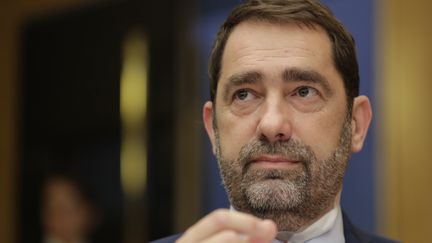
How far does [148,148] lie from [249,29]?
2.40 meters

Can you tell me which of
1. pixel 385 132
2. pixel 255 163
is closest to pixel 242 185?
pixel 255 163

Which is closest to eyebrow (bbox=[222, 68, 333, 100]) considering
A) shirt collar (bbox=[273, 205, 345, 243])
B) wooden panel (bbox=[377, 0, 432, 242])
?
shirt collar (bbox=[273, 205, 345, 243])

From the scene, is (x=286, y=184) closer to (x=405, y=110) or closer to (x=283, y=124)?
(x=283, y=124)

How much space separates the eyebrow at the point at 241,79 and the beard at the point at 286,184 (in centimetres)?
10

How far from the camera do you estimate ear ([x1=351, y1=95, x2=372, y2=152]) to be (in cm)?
136

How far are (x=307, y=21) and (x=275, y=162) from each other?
0.25m

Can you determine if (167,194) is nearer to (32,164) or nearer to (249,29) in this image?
(32,164)

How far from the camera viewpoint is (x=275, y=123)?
120 centimetres

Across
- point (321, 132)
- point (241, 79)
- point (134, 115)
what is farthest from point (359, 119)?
point (134, 115)

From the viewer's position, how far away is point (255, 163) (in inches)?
49.1

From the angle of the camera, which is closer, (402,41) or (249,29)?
(249,29)

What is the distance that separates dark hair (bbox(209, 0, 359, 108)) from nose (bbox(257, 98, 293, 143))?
150mm

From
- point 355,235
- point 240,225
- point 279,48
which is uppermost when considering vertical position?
point 279,48

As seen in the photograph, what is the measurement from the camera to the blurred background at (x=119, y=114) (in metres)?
2.68
